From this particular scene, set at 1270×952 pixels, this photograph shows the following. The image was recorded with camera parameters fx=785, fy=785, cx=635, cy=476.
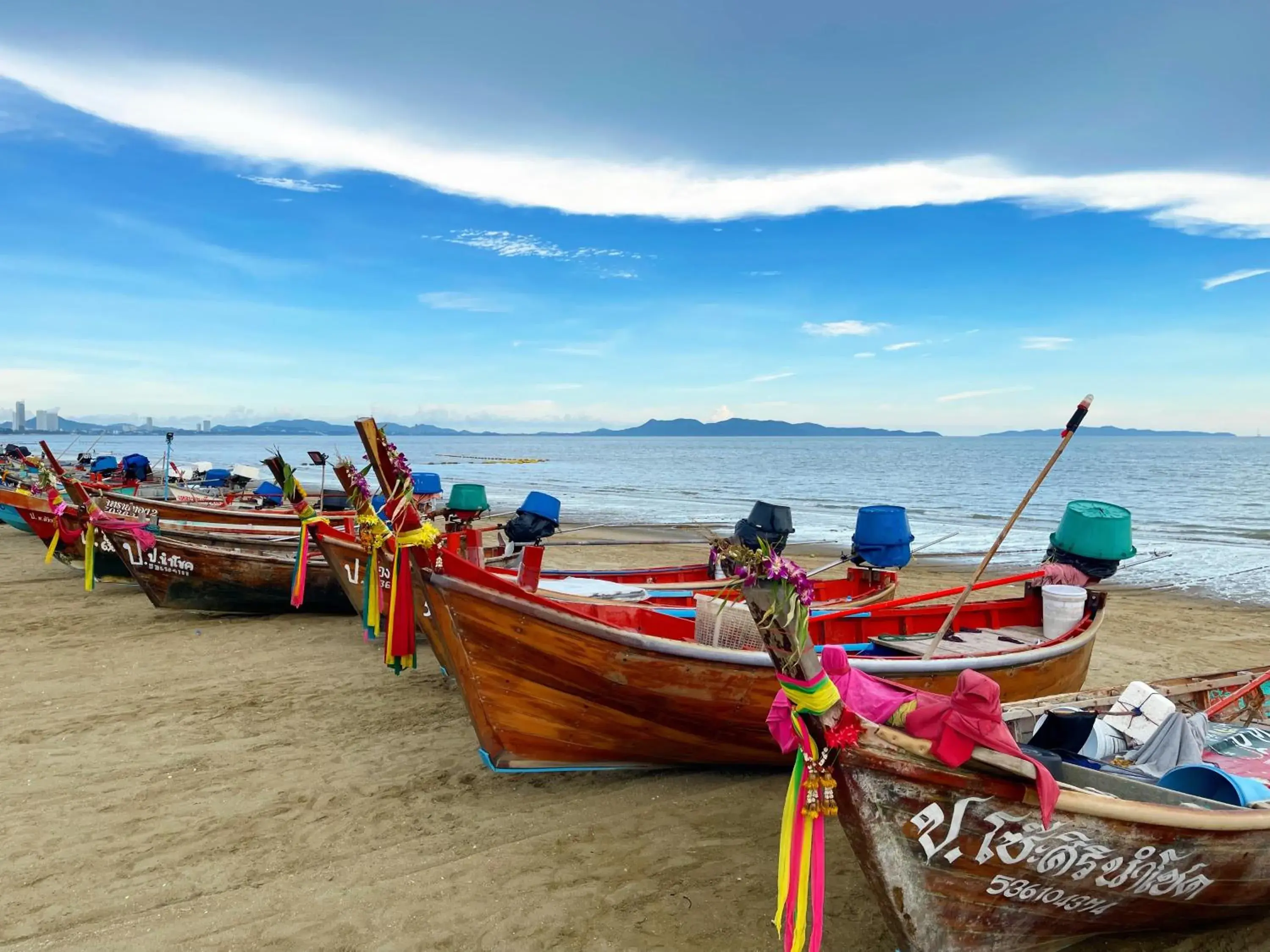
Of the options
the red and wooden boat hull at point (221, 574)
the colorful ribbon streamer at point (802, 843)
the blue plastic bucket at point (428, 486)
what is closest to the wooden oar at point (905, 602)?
the colorful ribbon streamer at point (802, 843)

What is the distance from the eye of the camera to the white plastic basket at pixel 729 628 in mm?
5879

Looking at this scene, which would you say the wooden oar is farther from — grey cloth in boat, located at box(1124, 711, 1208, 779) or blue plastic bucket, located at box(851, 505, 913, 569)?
grey cloth in boat, located at box(1124, 711, 1208, 779)

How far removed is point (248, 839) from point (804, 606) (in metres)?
4.19

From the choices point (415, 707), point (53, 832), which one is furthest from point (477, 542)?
point (53, 832)

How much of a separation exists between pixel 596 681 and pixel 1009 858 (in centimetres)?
264

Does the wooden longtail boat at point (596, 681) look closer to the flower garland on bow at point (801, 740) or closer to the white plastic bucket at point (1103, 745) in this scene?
the white plastic bucket at point (1103, 745)

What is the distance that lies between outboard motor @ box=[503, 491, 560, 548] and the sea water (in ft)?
11.4

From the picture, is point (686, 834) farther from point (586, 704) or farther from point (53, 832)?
A: point (53, 832)

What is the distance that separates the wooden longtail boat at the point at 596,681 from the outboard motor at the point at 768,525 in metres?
2.25

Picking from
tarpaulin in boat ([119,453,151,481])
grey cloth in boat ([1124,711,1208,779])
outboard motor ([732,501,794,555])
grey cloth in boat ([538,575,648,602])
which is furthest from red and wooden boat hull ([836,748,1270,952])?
tarpaulin in boat ([119,453,151,481])

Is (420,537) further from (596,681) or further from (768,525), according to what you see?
(768,525)

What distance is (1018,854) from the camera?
10.2 ft

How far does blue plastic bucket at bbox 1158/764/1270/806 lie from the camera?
3725 mm

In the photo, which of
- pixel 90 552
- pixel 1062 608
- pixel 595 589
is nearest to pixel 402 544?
pixel 595 589
